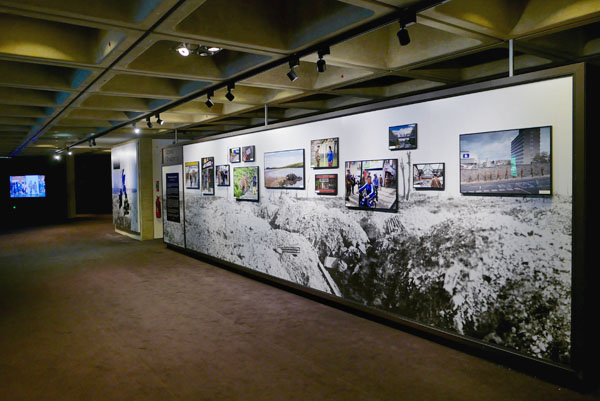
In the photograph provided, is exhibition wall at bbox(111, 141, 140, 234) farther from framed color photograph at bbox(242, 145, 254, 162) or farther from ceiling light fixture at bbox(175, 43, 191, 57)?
ceiling light fixture at bbox(175, 43, 191, 57)

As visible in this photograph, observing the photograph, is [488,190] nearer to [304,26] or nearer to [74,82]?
[304,26]

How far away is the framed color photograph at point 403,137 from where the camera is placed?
4738 millimetres

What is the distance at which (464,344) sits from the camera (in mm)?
4285

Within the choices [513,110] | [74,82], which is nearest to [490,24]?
[513,110]

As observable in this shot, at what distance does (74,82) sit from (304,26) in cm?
349

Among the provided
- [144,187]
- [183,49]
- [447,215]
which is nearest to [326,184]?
[447,215]

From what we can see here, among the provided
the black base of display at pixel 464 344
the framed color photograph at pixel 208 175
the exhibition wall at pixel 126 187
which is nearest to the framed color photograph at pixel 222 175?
the framed color photograph at pixel 208 175

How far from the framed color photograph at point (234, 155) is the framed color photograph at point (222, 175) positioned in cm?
23

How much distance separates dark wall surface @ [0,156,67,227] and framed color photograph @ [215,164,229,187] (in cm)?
1478

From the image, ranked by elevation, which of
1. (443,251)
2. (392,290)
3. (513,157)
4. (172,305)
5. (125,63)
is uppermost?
(125,63)

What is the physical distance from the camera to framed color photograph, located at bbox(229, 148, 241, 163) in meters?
7.95

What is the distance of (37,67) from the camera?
566 cm

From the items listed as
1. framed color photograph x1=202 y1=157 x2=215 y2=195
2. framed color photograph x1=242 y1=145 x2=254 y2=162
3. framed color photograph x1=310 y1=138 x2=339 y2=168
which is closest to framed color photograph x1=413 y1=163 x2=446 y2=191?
framed color photograph x1=310 y1=138 x2=339 y2=168

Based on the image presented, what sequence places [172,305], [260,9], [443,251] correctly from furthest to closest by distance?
1. [172,305]
2. [443,251]
3. [260,9]
